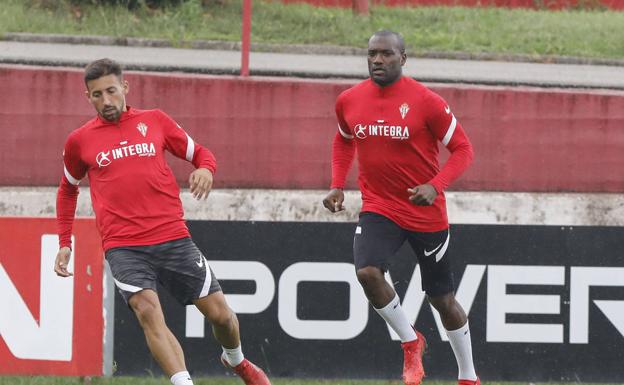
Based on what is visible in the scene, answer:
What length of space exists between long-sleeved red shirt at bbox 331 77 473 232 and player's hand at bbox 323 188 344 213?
0.22 metres

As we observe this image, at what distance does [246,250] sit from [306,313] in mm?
674

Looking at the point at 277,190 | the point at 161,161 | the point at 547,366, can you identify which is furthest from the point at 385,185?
the point at 277,190

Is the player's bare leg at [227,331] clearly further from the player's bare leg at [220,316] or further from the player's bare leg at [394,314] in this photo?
the player's bare leg at [394,314]

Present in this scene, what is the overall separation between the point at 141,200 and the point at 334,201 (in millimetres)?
1453

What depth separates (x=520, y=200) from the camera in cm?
1201

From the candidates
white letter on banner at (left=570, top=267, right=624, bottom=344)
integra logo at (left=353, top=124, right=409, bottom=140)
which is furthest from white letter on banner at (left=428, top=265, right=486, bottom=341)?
integra logo at (left=353, top=124, right=409, bottom=140)

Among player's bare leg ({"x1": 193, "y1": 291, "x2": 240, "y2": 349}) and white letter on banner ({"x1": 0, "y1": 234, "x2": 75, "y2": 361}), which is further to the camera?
white letter on banner ({"x1": 0, "y1": 234, "x2": 75, "y2": 361})

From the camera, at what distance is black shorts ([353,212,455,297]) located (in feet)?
26.4

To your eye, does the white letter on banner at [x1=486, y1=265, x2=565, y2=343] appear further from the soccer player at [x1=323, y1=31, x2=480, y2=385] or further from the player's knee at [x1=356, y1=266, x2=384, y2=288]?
the player's knee at [x1=356, y1=266, x2=384, y2=288]

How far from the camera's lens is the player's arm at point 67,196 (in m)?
7.59

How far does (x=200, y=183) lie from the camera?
23.8 ft

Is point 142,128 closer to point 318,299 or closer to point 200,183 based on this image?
point 200,183

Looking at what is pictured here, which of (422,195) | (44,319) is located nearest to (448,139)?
(422,195)

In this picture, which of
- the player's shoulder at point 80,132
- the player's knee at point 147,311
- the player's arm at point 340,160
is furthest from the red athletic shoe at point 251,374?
the player's shoulder at point 80,132
